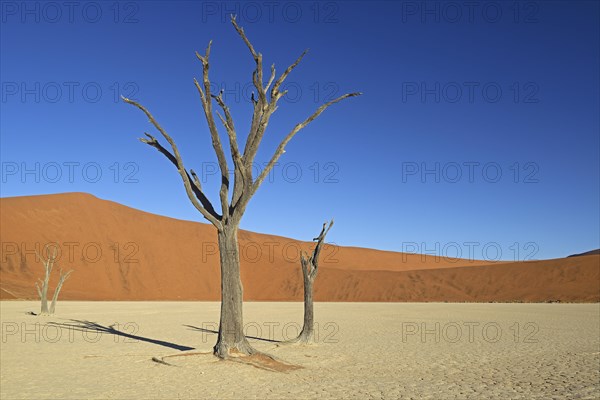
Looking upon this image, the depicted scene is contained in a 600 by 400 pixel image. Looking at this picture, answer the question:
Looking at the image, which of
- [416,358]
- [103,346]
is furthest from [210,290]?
[416,358]

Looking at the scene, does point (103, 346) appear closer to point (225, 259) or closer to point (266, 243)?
point (225, 259)

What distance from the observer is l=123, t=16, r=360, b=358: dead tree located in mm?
11125

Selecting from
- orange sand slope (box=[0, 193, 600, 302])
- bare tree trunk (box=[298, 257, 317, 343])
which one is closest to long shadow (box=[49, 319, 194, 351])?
bare tree trunk (box=[298, 257, 317, 343])

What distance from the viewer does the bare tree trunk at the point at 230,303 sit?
36.7 ft

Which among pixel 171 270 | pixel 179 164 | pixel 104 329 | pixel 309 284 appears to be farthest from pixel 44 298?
pixel 171 270

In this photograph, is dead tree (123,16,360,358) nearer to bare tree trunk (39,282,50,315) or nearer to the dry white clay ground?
the dry white clay ground

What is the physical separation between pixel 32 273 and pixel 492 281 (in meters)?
50.0

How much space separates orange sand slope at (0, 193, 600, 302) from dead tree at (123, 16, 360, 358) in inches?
1525

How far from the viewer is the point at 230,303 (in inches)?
445

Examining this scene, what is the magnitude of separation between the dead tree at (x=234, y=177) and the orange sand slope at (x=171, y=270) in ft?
127

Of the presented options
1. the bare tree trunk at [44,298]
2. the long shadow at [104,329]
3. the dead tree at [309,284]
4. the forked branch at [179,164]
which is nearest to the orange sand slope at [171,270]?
the bare tree trunk at [44,298]

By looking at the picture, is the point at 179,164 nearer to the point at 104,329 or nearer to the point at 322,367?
the point at 322,367

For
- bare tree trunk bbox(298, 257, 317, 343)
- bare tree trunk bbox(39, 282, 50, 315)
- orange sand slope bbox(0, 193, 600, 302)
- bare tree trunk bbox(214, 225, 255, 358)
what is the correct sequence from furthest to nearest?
1. orange sand slope bbox(0, 193, 600, 302)
2. bare tree trunk bbox(39, 282, 50, 315)
3. bare tree trunk bbox(298, 257, 317, 343)
4. bare tree trunk bbox(214, 225, 255, 358)

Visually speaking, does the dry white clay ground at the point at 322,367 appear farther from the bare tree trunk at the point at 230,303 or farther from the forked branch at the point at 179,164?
the forked branch at the point at 179,164
